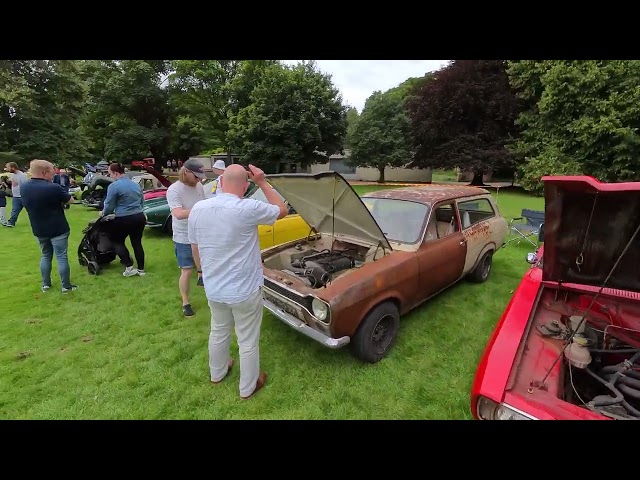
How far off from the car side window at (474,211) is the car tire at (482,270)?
2.06 ft

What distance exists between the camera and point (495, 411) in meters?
1.75

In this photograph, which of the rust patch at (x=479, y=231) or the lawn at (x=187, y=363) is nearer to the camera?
the lawn at (x=187, y=363)

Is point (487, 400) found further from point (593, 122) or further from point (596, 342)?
point (593, 122)

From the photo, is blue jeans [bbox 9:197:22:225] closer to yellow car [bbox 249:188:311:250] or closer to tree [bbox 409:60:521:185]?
yellow car [bbox 249:188:311:250]

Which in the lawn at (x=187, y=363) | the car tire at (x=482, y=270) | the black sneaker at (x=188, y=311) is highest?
the car tire at (x=482, y=270)

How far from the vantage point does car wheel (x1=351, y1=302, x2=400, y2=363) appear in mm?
3043

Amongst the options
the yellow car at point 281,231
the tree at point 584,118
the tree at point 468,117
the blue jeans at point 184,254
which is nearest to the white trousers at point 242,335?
the blue jeans at point 184,254

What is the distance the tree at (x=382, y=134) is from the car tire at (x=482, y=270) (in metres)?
19.7

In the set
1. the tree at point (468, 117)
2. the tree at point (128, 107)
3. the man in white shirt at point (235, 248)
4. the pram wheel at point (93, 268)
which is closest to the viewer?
the man in white shirt at point (235, 248)

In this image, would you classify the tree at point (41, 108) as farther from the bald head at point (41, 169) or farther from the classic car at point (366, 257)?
the classic car at point (366, 257)

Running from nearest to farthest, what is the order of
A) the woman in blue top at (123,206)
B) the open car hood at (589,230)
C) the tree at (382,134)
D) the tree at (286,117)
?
the open car hood at (589,230), the woman in blue top at (123,206), the tree at (286,117), the tree at (382,134)

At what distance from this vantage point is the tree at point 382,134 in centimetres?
2364

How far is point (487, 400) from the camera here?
177 cm

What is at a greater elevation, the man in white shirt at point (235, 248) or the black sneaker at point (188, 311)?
the man in white shirt at point (235, 248)
